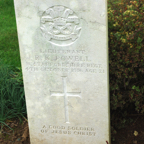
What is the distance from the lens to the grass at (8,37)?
14.9 ft

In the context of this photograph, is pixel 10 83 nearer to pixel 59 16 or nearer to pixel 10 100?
pixel 10 100

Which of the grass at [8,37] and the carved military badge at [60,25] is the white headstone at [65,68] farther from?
the grass at [8,37]

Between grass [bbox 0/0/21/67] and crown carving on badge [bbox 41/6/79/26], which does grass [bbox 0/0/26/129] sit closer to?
grass [bbox 0/0/21/67]

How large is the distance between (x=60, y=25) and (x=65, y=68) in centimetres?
45

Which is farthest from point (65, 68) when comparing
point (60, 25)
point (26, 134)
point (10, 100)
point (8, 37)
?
point (8, 37)

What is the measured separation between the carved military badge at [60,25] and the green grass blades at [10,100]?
130 centimetres

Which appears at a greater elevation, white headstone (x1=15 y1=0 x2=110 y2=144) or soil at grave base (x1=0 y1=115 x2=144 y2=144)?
white headstone (x1=15 y1=0 x2=110 y2=144)

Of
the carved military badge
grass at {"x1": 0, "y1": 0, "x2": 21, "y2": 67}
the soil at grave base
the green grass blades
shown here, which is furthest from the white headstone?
grass at {"x1": 0, "y1": 0, "x2": 21, "y2": 67}

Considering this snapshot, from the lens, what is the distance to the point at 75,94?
2.58 meters

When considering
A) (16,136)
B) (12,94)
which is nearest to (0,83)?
(12,94)

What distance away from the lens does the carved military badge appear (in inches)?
89.0

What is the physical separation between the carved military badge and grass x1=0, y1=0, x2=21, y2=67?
6.72ft

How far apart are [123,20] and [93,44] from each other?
848 millimetres

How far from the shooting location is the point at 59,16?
2.30 meters
